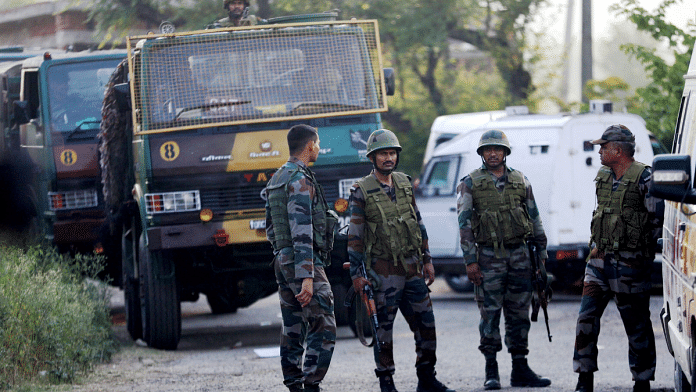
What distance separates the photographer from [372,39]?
921cm

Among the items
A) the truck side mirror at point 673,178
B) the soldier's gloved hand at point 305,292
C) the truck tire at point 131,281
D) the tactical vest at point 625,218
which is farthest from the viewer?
the truck tire at point 131,281

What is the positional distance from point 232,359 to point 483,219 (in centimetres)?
330

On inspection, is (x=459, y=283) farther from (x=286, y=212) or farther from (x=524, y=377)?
(x=286, y=212)

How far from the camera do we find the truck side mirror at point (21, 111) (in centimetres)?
1087

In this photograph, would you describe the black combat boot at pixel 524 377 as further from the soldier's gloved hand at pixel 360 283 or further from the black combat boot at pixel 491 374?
the soldier's gloved hand at pixel 360 283

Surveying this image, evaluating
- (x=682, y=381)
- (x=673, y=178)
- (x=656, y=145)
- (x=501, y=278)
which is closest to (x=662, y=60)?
(x=656, y=145)

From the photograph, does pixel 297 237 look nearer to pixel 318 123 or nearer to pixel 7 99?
pixel 318 123

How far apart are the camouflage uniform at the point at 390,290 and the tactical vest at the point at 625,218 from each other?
1.23 metres

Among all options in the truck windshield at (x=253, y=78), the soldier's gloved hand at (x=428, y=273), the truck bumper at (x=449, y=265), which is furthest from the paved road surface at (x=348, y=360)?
the truck windshield at (x=253, y=78)

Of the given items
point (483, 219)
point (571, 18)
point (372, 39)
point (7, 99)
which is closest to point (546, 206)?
point (372, 39)

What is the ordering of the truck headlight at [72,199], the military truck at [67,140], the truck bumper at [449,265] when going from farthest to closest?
the truck bumper at [449,265] < the truck headlight at [72,199] < the military truck at [67,140]

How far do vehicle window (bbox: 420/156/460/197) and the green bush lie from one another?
6406 millimetres

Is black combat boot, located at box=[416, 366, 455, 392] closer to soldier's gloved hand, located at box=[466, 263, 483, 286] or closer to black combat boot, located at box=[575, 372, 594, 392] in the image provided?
soldier's gloved hand, located at box=[466, 263, 483, 286]

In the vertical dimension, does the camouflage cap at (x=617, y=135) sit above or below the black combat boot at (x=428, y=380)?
above
